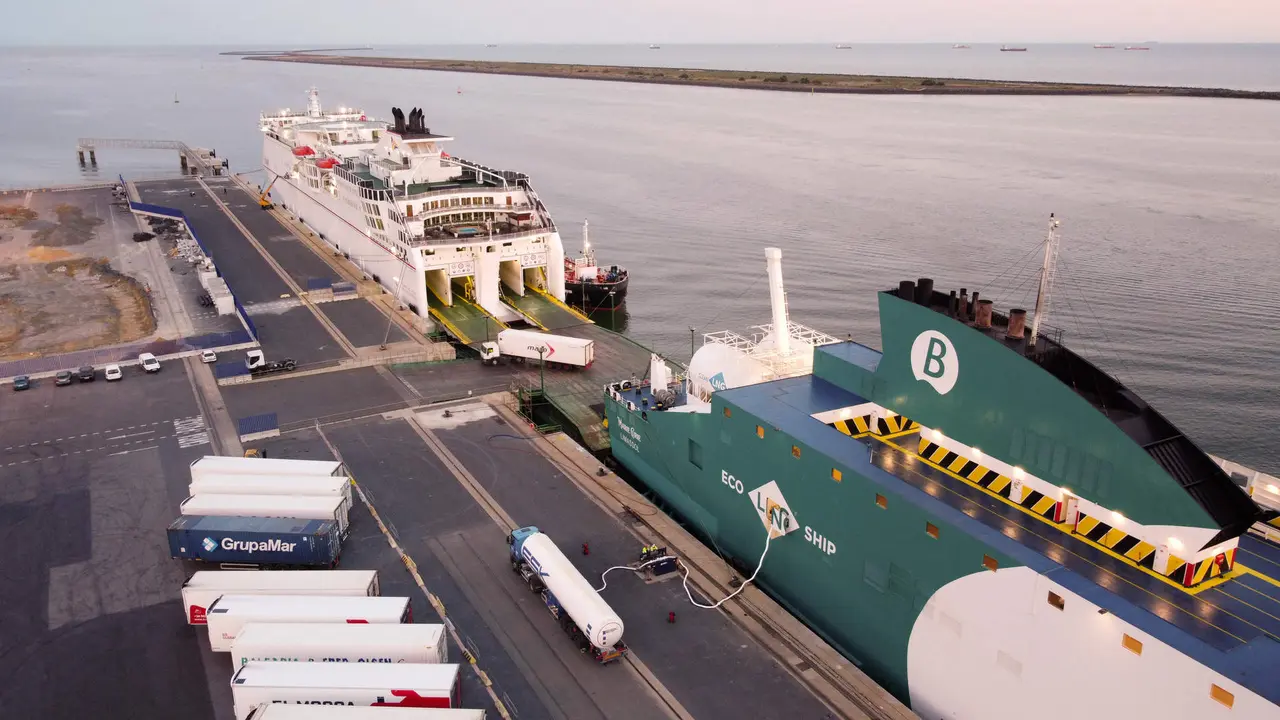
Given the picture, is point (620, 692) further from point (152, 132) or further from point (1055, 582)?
point (152, 132)

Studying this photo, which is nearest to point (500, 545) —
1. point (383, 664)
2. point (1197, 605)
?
point (383, 664)

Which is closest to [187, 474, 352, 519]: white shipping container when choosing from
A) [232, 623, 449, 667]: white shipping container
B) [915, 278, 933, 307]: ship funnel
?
[232, 623, 449, 667]: white shipping container

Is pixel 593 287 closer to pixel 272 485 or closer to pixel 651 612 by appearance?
pixel 272 485

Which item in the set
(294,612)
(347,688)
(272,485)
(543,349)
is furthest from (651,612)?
(543,349)

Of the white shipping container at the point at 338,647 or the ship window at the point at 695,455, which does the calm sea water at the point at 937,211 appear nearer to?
the ship window at the point at 695,455

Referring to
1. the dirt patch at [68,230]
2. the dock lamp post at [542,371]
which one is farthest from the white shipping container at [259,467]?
the dirt patch at [68,230]

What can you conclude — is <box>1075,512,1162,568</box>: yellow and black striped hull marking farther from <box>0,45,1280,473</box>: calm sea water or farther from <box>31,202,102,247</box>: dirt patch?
<box>31,202,102,247</box>: dirt patch
